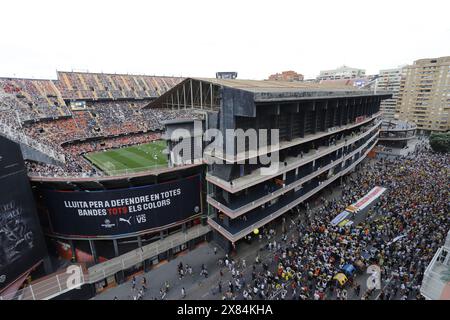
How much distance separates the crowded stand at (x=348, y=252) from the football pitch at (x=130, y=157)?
2170cm

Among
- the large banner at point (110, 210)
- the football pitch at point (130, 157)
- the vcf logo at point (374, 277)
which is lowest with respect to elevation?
the vcf logo at point (374, 277)

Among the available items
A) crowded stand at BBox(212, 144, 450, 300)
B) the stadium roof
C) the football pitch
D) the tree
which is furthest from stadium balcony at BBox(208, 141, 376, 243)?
the tree

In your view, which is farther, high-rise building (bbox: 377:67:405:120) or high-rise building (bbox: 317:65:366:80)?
high-rise building (bbox: 317:65:366:80)

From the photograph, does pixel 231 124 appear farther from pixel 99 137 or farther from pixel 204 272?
pixel 99 137

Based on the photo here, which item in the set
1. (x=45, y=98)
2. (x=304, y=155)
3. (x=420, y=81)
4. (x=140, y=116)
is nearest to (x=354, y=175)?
(x=304, y=155)

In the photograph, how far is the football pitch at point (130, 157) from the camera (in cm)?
3822

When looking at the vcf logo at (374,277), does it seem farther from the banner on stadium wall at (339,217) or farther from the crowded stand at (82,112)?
the crowded stand at (82,112)

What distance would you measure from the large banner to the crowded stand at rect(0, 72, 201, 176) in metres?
20.5

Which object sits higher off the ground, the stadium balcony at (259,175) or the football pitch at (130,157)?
the stadium balcony at (259,175)

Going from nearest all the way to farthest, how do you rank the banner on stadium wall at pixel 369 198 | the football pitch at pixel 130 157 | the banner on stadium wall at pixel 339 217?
the banner on stadium wall at pixel 339 217 → the banner on stadium wall at pixel 369 198 → the football pitch at pixel 130 157

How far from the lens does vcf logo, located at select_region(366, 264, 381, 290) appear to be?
55.6 ft

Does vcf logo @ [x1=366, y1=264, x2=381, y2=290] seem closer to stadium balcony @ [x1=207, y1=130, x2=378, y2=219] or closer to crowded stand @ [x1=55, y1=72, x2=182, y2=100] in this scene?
stadium balcony @ [x1=207, y1=130, x2=378, y2=219]

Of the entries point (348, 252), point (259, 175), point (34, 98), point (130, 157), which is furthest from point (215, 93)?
point (34, 98)

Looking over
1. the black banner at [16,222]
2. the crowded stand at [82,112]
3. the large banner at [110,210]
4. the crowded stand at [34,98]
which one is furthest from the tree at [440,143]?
the crowded stand at [34,98]
